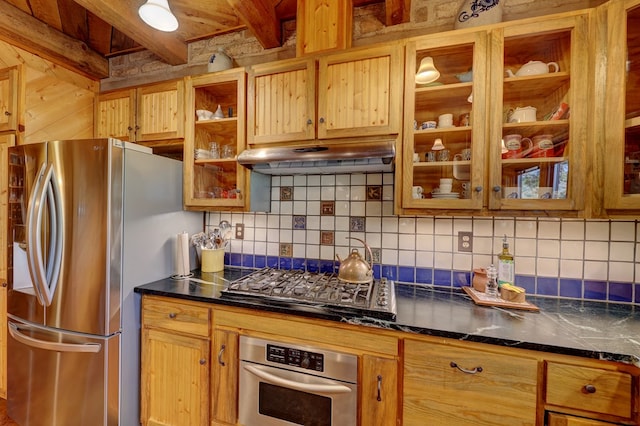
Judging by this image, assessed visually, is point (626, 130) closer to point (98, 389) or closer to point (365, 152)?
point (365, 152)

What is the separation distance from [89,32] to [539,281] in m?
3.58

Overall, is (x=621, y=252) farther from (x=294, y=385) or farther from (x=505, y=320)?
(x=294, y=385)

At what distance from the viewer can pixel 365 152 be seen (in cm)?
125

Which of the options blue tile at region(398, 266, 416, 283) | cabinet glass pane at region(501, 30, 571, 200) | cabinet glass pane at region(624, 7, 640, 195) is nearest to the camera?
cabinet glass pane at region(624, 7, 640, 195)

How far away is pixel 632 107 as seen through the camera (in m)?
1.11

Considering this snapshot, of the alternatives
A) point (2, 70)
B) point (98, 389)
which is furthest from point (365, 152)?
point (2, 70)

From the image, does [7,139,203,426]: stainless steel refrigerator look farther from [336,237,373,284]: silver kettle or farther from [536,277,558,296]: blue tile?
[536,277,558,296]: blue tile

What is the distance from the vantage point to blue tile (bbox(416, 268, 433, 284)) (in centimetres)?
162

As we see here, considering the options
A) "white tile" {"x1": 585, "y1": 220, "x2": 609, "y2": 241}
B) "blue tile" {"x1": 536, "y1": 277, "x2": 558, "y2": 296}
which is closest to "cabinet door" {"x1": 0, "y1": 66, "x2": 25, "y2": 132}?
"blue tile" {"x1": 536, "y1": 277, "x2": 558, "y2": 296}

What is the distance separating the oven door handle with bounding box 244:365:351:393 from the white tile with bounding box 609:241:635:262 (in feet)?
4.88

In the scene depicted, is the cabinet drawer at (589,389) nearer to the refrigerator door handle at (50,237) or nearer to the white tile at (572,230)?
the white tile at (572,230)

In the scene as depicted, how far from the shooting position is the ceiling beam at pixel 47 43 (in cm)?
173

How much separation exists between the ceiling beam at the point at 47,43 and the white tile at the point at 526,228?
10.6 ft

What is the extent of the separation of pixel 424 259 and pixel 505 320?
547 millimetres
